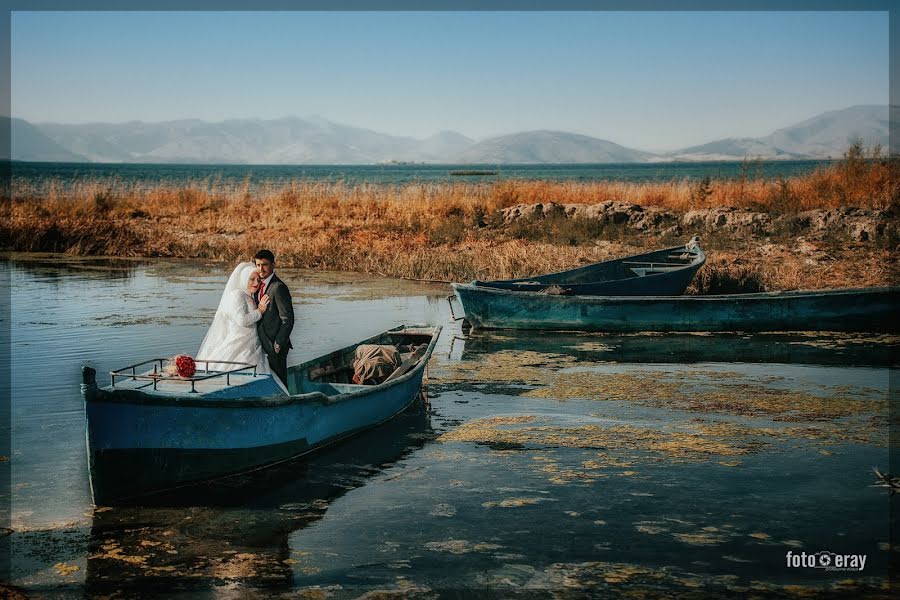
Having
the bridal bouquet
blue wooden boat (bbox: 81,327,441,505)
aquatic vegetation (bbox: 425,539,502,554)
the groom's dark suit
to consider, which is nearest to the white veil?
blue wooden boat (bbox: 81,327,441,505)

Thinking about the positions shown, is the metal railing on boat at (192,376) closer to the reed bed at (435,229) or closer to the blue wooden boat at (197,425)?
the blue wooden boat at (197,425)

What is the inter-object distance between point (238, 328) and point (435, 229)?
58.9 feet

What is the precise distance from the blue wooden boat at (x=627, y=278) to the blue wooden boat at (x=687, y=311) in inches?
29.2

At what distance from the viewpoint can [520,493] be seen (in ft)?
25.7

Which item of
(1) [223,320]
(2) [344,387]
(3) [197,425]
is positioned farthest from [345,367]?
(3) [197,425]

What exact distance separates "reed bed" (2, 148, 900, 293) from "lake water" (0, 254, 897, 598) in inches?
284

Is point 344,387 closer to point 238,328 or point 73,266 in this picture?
point 238,328

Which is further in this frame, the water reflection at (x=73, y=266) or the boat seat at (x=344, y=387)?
the water reflection at (x=73, y=266)

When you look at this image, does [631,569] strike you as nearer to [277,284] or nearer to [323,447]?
[323,447]

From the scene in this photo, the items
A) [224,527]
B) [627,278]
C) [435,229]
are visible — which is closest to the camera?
[224,527]

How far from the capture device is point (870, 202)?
25172 millimetres

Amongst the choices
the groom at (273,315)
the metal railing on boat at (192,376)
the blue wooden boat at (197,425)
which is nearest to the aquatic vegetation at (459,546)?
the blue wooden boat at (197,425)

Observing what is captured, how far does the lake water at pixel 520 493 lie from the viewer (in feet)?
20.3

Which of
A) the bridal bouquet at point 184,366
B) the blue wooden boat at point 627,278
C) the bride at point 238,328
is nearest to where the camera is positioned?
the bridal bouquet at point 184,366
